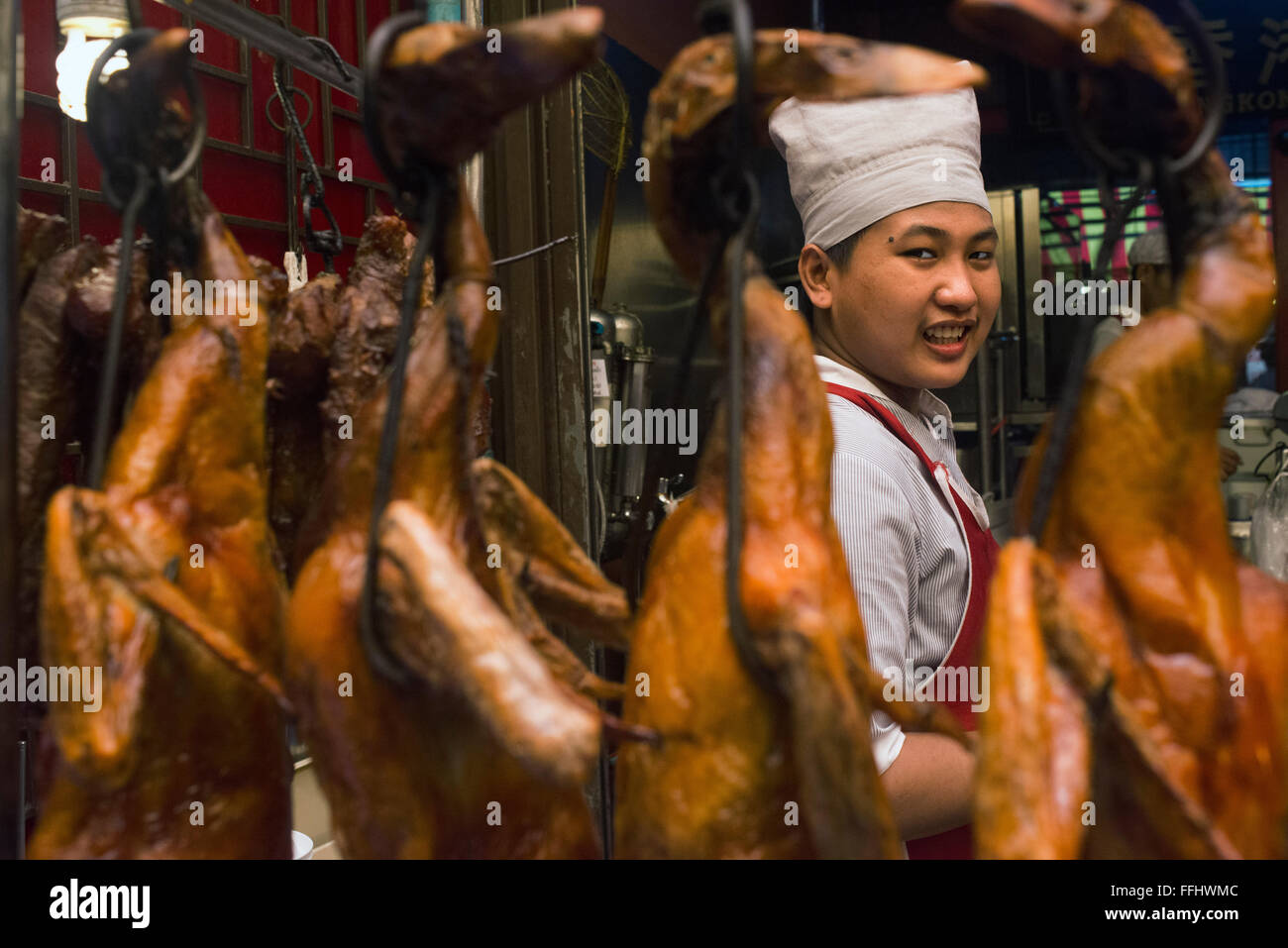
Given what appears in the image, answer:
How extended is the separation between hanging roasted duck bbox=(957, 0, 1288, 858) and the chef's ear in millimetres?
1047

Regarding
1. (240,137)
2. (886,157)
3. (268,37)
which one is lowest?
(886,157)

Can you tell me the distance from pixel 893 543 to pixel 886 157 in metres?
0.66

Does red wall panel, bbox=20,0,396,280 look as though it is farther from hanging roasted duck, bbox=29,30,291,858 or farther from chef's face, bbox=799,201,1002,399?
chef's face, bbox=799,201,1002,399

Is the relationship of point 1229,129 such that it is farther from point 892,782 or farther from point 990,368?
point 892,782

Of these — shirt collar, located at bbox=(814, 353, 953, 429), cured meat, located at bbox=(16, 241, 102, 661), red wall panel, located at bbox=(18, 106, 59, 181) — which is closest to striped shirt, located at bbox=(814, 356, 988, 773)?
shirt collar, located at bbox=(814, 353, 953, 429)

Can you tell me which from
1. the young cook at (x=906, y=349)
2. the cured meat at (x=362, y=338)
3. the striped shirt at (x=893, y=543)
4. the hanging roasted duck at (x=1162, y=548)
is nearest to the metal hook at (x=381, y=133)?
the cured meat at (x=362, y=338)

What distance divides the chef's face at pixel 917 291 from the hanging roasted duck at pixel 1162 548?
889 millimetres

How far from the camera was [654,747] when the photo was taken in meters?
0.92

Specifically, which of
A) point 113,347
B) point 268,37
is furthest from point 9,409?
point 268,37

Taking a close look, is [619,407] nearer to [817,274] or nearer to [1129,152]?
[817,274]

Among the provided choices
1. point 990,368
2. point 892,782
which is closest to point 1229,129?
point 990,368

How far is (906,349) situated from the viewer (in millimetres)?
1876
